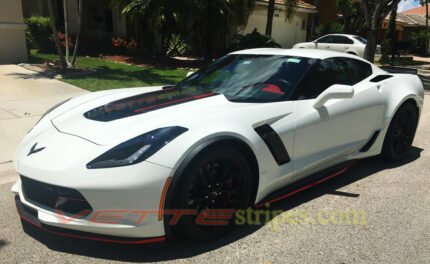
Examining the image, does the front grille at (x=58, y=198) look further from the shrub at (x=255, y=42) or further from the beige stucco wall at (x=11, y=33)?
the shrub at (x=255, y=42)

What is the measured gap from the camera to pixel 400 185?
439 centimetres

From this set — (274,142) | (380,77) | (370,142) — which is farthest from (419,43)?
(274,142)

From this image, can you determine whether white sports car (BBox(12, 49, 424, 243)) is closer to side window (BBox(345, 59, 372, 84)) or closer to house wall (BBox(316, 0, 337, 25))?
side window (BBox(345, 59, 372, 84))

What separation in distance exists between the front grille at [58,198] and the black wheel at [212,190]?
2.03 feet

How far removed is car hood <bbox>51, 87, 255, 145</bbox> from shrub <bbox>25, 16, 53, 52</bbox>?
14.0 m

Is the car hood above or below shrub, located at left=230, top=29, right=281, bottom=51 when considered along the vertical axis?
above

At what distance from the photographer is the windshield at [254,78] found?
367cm

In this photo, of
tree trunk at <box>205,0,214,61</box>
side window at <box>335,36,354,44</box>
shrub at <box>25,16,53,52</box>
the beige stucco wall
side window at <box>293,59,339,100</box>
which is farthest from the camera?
side window at <box>335,36,354,44</box>

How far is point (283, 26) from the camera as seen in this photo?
27.1 meters

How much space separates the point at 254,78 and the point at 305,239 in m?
1.56

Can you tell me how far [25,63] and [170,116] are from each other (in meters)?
11.9

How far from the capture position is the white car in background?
18.9 m

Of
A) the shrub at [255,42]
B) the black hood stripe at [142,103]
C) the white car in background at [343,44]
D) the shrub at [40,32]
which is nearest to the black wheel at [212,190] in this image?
the black hood stripe at [142,103]

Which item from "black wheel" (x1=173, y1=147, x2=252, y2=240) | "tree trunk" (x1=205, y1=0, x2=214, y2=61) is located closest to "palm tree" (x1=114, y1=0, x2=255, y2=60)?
"tree trunk" (x1=205, y1=0, x2=214, y2=61)
